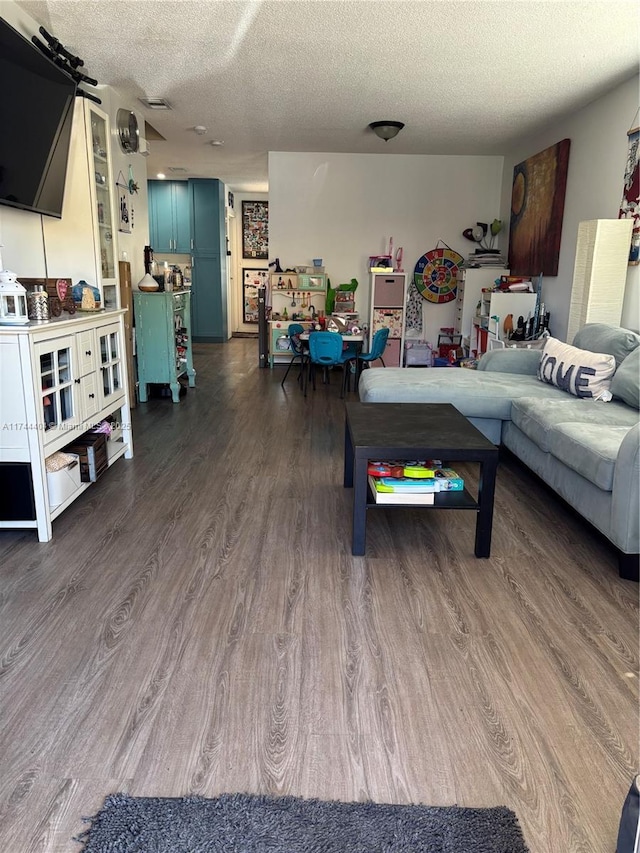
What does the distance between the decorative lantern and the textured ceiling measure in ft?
6.01

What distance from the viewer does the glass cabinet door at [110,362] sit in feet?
11.2

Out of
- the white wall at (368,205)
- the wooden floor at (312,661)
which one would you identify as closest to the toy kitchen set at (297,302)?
the white wall at (368,205)

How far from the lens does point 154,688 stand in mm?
1704

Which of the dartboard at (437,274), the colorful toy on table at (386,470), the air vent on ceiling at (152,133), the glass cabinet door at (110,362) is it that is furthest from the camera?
the dartboard at (437,274)

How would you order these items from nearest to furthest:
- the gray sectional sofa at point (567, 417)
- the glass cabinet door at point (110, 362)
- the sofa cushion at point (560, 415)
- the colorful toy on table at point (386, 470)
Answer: the gray sectional sofa at point (567, 417) → the colorful toy on table at point (386, 470) → the sofa cushion at point (560, 415) → the glass cabinet door at point (110, 362)

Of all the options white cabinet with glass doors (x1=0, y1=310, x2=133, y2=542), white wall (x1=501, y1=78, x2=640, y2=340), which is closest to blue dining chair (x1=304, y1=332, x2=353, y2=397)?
white wall (x1=501, y1=78, x2=640, y2=340)

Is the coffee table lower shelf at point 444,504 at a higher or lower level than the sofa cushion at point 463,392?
lower

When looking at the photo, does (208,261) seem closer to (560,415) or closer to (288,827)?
(560,415)

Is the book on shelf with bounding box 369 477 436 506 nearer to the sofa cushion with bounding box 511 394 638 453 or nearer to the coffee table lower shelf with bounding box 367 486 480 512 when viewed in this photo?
the coffee table lower shelf with bounding box 367 486 480 512

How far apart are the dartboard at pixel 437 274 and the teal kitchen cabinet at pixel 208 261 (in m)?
3.46

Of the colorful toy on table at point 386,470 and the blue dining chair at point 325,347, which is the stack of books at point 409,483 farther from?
the blue dining chair at point 325,347

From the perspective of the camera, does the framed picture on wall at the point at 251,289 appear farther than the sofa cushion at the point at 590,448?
Yes

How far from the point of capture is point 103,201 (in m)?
4.09

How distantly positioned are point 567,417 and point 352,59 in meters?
2.82
